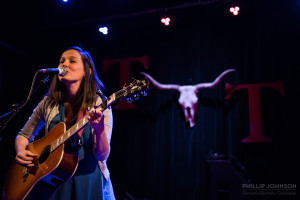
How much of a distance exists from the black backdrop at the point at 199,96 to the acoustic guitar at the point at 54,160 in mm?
2462

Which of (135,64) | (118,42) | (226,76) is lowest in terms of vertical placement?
(226,76)

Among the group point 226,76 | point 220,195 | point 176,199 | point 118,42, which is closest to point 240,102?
point 226,76

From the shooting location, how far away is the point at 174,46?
17.9 feet

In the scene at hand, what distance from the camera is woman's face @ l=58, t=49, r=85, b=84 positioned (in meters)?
2.19

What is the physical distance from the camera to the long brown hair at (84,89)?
215 cm

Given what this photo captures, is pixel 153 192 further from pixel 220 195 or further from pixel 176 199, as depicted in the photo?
pixel 220 195

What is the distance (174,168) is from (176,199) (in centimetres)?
56

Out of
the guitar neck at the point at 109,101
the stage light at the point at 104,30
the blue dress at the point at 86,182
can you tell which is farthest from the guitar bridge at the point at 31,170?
the stage light at the point at 104,30

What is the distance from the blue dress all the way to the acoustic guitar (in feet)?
0.17

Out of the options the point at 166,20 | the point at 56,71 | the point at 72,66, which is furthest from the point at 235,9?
the point at 56,71

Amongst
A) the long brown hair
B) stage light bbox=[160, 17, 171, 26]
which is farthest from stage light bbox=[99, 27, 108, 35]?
the long brown hair

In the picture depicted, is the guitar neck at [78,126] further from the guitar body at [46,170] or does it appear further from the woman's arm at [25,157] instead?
the woman's arm at [25,157]

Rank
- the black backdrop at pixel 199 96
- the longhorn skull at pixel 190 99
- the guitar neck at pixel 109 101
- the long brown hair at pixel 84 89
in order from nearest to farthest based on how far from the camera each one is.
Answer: the guitar neck at pixel 109 101
the long brown hair at pixel 84 89
the black backdrop at pixel 199 96
the longhorn skull at pixel 190 99

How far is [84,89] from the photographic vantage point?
86.5 inches
